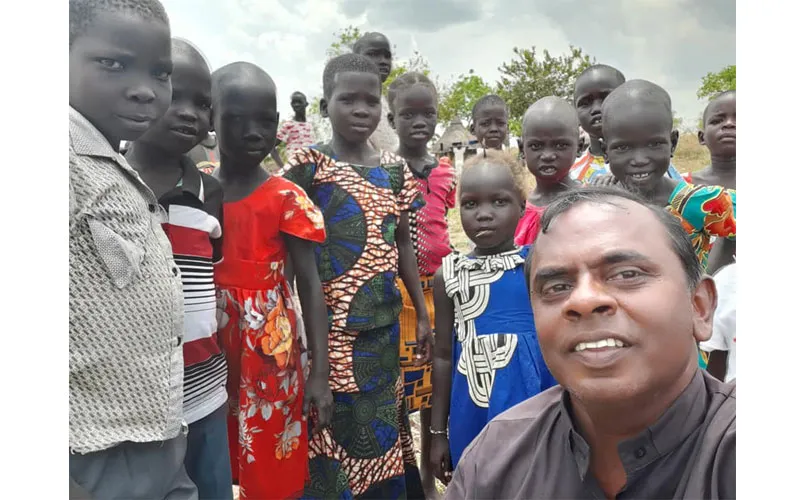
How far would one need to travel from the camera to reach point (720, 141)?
3043 mm

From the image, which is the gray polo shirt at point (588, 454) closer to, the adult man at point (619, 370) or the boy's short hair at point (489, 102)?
the adult man at point (619, 370)

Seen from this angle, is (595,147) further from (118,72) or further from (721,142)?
(118,72)

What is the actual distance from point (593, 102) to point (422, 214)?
1.21 meters

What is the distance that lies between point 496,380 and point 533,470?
3.09 feet

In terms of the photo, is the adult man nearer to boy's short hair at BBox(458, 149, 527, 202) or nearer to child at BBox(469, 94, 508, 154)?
boy's short hair at BBox(458, 149, 527, 202)

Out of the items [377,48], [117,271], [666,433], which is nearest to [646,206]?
[666,433]

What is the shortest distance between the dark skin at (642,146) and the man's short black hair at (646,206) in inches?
39.1

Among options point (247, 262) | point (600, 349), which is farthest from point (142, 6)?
point (600, 349)

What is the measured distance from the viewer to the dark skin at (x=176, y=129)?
5.86 ft

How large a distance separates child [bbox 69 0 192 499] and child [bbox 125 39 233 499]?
257mm

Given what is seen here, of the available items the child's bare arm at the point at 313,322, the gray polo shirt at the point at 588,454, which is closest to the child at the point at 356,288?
the child's bare arm at the point at 313,322

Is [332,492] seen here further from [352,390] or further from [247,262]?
[247,262]

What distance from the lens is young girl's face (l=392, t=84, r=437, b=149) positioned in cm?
362

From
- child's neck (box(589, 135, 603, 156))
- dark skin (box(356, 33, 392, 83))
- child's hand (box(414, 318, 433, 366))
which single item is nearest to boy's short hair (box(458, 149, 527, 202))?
child's hand (box(414, 318, 433, 366))
